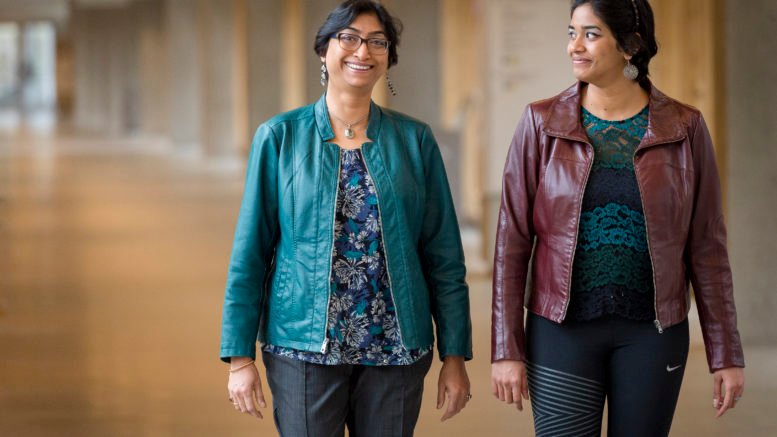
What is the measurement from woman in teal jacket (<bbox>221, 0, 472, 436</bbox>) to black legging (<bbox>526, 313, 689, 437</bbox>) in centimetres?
22

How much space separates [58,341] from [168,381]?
129cm

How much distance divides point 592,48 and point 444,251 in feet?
1.80

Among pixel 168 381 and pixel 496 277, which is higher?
pixel 496 277

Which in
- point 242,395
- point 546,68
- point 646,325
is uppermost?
point 546,68

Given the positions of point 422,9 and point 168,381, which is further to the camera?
point 422,9

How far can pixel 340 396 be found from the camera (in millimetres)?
2637

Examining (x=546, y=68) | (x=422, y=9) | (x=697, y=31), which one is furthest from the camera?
(x=422, y=9)

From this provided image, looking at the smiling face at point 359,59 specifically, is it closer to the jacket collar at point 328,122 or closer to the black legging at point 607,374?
the jacket collar at point 328,122

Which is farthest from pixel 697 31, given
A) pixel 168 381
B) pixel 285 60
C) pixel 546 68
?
pixel 285 60

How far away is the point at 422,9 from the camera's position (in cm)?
1154

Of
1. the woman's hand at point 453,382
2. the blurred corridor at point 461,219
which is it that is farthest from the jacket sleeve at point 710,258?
the blurred corridor at point 461,219

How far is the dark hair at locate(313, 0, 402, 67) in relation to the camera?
259cm

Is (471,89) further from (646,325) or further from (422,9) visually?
(646,325)

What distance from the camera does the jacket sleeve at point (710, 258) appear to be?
8.54 feet
